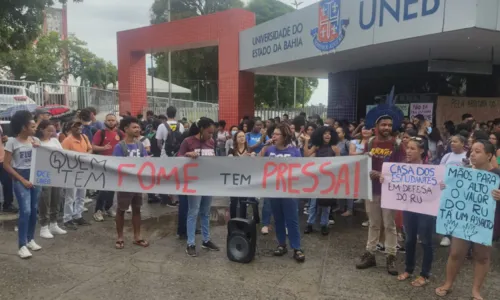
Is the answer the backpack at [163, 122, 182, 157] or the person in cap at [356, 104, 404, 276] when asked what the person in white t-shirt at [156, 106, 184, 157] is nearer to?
the backpack at [163, 122, 182, 157]

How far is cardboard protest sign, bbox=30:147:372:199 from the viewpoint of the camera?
4738 millimetres

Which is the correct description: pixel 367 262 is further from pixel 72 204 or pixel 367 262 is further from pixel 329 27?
pixel 329 27

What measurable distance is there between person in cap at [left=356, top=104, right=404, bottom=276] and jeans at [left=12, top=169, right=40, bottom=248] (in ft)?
13.2

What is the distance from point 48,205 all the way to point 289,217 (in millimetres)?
3443

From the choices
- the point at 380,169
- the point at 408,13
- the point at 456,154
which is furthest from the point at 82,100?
the point at 456,154

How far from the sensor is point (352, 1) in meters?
9.05

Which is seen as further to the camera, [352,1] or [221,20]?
[221,20]

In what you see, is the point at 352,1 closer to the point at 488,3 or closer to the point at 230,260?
the point at 488,3

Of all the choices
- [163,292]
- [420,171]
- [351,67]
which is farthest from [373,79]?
[163,292]

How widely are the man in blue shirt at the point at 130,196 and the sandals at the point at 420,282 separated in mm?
3318

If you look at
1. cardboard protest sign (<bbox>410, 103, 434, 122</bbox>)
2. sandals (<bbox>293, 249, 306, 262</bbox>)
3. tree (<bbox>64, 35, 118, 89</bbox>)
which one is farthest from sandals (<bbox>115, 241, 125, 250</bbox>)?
tree (<bbox>64, 35, 118, 89</bbox>)

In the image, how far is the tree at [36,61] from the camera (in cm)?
3425

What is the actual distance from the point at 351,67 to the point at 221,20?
4.85 m

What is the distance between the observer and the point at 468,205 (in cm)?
365
